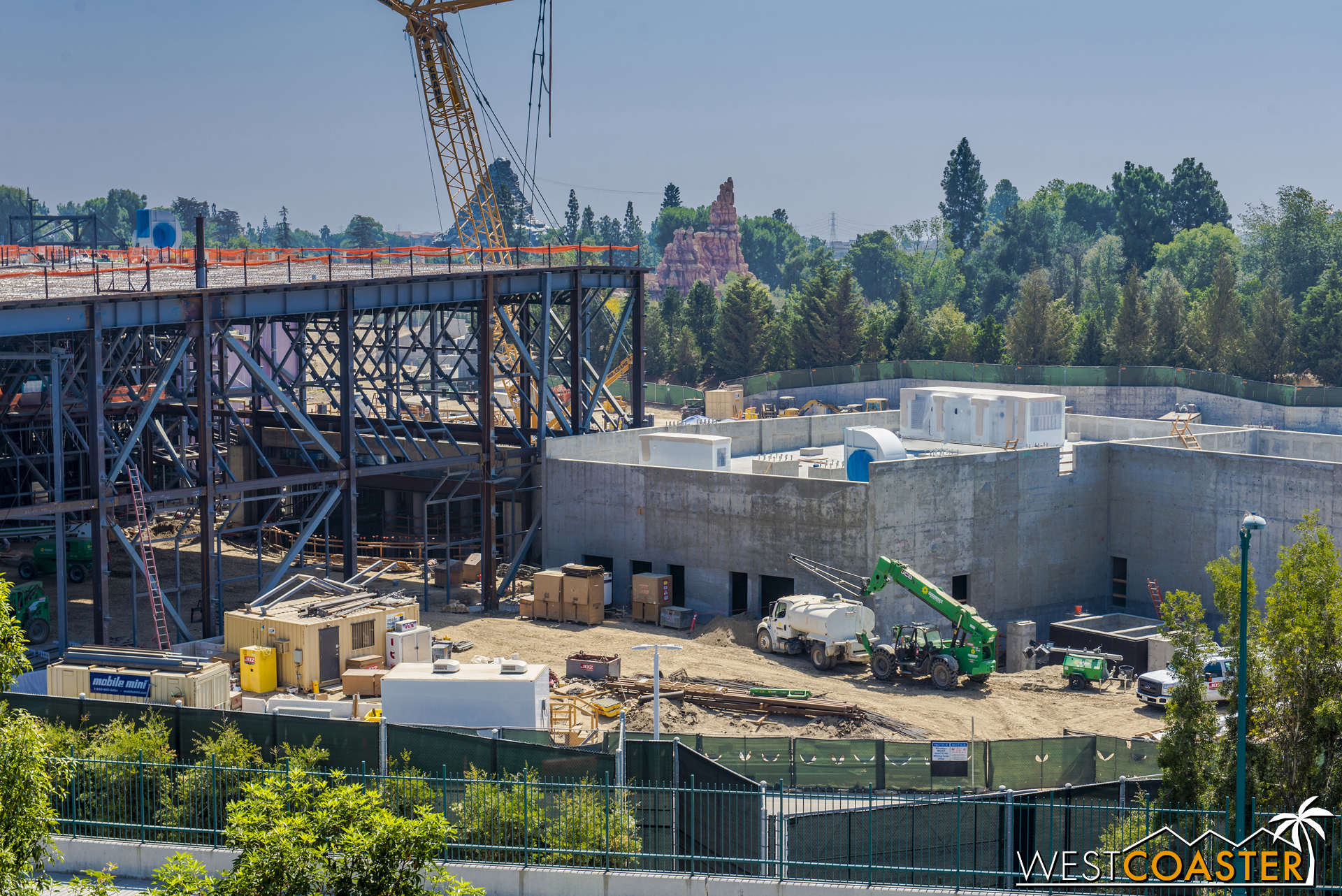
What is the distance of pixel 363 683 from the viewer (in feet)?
130

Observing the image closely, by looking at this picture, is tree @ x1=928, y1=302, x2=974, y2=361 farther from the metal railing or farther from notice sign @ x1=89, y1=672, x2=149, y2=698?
the metal railing

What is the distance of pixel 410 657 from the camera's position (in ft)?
138

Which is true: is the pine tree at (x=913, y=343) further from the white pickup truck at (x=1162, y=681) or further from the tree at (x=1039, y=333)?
the white pickup truck at (x=1162, y=681)

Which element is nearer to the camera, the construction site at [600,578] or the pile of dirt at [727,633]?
the construction site at [600,578]

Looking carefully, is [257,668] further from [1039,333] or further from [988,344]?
[1039,333]

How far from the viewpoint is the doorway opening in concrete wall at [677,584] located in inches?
2085

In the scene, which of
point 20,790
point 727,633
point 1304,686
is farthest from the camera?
point 727,633

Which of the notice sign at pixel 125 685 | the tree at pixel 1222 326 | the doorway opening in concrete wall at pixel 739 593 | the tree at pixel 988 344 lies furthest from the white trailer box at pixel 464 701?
the tree at pixel 1222 326

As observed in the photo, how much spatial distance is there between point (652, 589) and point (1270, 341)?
253ft

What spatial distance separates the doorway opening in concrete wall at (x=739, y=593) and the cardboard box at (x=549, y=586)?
238 inches

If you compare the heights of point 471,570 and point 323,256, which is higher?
point 323,256

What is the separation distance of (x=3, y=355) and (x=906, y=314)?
8917 centimetres

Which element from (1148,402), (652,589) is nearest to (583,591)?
(652,589)

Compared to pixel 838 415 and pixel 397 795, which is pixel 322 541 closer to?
pixel 838 415
